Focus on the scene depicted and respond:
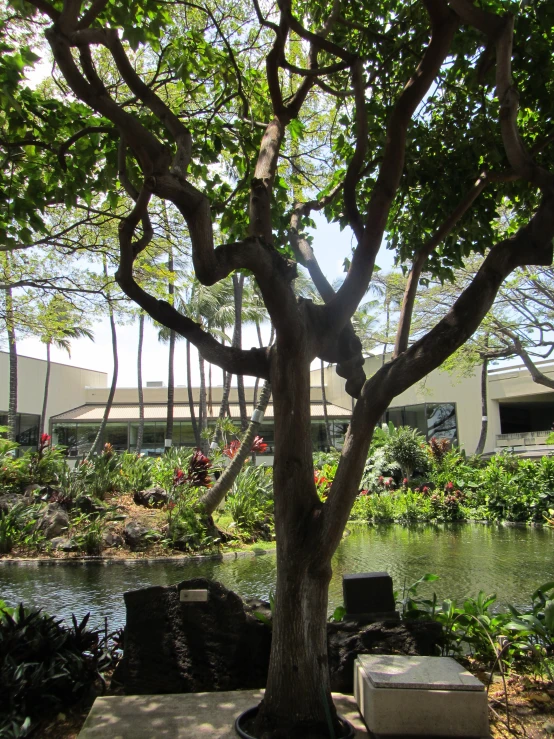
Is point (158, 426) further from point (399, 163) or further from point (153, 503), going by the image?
point (399, 163)

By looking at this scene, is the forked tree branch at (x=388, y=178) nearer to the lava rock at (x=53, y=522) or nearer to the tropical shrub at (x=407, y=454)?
the lava rock at (x=53, y=522)

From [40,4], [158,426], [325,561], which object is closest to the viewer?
[325,561]

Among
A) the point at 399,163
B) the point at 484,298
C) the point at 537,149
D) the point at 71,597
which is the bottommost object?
the point at 71,597

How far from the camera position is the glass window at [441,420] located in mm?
33656

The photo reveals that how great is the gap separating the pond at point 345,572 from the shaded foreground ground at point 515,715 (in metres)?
2.28

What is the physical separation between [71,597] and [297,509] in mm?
5298

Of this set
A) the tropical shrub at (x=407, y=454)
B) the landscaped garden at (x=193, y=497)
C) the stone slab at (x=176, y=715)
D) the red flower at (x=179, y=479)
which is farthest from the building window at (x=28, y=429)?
the stone slab at (x=176, y=715)

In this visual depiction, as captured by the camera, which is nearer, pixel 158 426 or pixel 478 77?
pixel 478 77

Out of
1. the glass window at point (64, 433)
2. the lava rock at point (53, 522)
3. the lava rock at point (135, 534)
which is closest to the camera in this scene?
the lava rock at point (135, 534)

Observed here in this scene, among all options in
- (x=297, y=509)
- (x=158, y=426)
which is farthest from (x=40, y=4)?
(x=158, y=426)

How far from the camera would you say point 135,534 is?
1088 cm

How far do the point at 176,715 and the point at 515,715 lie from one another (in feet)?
6.64

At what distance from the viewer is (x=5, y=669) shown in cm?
365

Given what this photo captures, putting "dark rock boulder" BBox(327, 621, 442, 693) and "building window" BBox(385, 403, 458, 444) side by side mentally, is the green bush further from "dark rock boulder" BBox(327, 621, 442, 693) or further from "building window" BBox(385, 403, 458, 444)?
"building window" BBox(385, 403, 458, 444)
